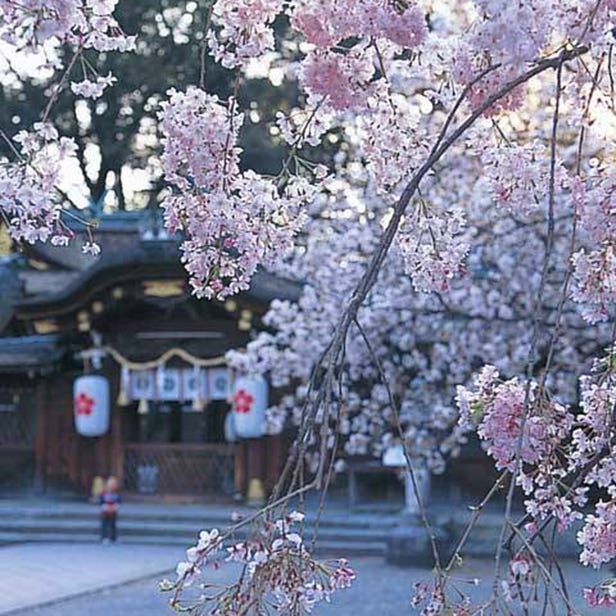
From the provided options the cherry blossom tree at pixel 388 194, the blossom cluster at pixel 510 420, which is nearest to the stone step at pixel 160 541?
the cherry blossom tree at pixel 388 194

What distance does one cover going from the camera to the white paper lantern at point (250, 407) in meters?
14.2

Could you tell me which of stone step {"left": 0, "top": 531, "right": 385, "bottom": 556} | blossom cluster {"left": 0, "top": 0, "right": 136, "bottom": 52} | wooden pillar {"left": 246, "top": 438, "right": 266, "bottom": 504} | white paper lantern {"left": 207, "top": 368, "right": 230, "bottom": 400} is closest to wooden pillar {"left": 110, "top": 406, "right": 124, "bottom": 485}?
white paper lantern {"left": 207, "top": 368, "right": 230, "bottom": 400}

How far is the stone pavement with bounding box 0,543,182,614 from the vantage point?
9398 mm

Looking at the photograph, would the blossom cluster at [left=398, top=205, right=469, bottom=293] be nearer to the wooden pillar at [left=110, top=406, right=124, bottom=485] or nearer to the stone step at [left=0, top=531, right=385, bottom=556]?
the stone step at [left=0, top=531, right=385, bottom=556]

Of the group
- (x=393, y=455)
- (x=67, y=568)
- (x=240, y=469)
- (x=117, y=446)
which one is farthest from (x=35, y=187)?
(x=117, y=446)

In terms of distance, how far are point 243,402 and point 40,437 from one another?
3.27m

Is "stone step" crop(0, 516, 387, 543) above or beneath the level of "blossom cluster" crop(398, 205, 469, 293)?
beneath

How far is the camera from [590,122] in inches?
123

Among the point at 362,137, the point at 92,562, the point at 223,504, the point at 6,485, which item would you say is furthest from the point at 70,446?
the point at 362,137

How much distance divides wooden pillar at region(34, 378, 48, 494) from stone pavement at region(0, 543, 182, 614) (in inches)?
111

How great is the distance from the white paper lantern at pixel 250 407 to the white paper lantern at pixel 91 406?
1809 millimetres

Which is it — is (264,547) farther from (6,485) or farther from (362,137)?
(6,485)

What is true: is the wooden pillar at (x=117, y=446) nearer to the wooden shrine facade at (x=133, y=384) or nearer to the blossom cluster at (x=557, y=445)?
the wooden shrine facade at (x=133, y=384)

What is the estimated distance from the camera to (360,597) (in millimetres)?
9211
